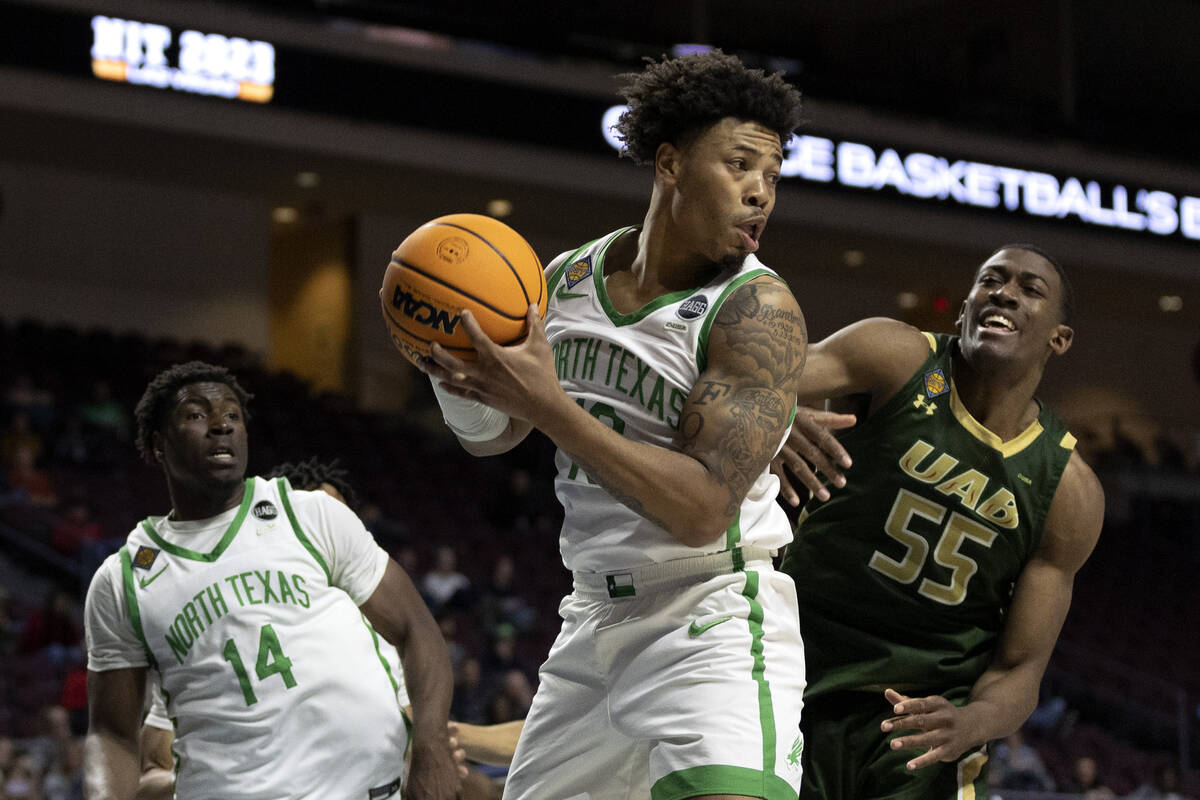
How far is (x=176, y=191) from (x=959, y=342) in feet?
47.4

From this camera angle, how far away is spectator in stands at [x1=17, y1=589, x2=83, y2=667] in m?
9.09

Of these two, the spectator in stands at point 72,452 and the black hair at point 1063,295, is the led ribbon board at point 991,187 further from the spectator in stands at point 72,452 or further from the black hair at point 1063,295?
the black hair at point 1063,295

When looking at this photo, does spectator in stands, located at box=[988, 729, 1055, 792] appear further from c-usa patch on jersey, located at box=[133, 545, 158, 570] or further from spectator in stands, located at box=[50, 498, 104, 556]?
c-usa patch on jersey, located at box=[133, 545, 158, 570]

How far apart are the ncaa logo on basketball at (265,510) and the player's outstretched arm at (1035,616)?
1885 mm

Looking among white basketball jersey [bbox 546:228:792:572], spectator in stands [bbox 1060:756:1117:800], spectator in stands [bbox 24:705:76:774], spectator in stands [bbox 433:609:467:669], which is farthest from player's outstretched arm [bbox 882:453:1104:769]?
spectator in stands [bbox 1060:756:1117:800]

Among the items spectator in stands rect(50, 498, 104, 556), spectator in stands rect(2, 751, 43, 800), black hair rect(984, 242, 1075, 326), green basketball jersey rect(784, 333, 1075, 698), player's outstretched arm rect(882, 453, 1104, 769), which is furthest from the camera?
spectator in stands rect(50, 498, 104, 556)

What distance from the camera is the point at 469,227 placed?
Result: 9.51 feet

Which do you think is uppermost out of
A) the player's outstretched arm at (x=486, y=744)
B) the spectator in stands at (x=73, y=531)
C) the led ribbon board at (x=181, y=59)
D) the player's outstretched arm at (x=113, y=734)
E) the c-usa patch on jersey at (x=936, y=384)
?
the led ribbon board at (x=181, y=59)

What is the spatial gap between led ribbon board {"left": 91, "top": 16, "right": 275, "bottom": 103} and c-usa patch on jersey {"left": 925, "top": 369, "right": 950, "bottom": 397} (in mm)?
10368

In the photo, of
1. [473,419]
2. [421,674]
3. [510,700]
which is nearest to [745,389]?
[473,419]

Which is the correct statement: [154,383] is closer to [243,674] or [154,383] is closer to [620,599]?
[243,674]

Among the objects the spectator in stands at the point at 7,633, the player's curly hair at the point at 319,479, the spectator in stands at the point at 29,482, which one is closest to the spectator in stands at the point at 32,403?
the spectator in stands at the point at 29,482

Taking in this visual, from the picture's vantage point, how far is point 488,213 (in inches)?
629

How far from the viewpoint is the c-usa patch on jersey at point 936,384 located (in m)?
3.74
